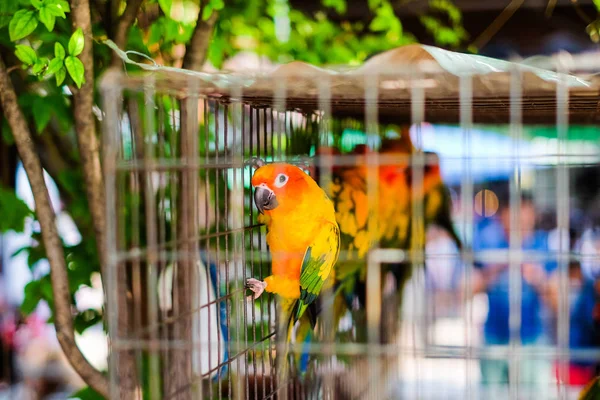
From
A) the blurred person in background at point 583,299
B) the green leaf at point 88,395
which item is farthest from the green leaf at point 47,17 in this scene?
the blurred person in background at point 583,299

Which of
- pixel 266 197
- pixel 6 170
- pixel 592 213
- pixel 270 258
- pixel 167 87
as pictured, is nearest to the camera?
pixel 167 87

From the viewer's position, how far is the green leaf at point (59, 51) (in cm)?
118

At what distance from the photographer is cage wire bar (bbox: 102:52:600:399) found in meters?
0.98

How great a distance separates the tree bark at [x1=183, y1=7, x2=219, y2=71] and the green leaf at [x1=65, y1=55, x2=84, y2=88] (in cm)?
46

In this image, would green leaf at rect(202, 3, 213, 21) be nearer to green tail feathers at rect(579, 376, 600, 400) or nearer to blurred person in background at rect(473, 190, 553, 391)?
green tail feathers at rect(579, 376, 600, 400)

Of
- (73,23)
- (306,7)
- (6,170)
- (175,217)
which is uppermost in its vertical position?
(306,7)

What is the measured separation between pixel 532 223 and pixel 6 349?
209 cm

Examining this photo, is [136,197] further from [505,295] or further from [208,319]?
[505,295]

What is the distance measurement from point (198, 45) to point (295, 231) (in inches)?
24.1

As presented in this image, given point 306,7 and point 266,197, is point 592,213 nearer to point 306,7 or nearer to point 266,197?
Result: point 306,7

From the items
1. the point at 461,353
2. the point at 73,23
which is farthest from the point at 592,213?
the point at 73,23

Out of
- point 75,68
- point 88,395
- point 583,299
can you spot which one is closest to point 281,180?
point 75,68

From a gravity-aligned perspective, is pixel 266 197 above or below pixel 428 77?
below

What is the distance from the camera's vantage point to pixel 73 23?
1289 millimetres
